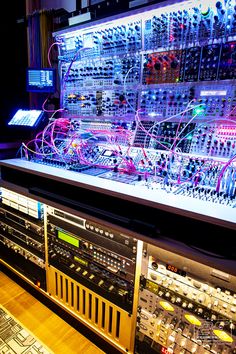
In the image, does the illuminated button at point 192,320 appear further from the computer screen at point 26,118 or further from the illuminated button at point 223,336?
the computer screen at point 26,118

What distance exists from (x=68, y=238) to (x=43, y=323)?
0.68 m

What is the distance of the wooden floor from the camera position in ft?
4.60

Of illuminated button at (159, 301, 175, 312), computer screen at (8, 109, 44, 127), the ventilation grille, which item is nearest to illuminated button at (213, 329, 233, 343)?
illuminated button at (159, 301, 175, 312)

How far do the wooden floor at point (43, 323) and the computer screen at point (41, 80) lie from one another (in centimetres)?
161

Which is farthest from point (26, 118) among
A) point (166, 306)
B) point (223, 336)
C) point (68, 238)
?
point (223, 336)

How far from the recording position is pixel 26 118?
1.84m

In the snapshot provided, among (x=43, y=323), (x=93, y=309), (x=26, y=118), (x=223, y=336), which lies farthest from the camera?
(x=26, y=118)

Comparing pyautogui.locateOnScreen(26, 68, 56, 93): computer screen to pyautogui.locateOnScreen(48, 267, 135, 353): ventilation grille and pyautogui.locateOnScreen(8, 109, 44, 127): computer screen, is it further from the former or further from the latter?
pyautogui.locateOnScreen(48, 267, 135, 353): ventilation grille

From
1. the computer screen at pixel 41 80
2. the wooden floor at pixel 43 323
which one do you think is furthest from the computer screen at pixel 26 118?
the wooden floor at pixel 43 323

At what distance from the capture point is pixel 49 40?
1982mm

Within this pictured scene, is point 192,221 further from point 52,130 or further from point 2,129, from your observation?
point 2,129

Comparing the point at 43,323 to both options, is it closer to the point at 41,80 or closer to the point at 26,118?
the point at 26,118

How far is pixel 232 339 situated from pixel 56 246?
1014mm

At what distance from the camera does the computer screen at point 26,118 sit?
1.77 m
